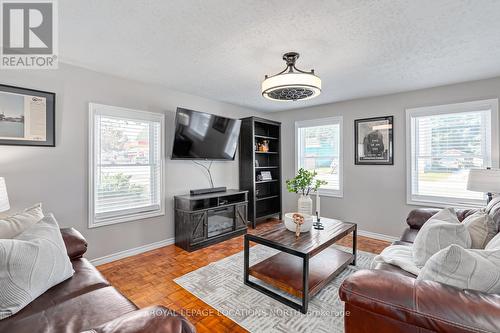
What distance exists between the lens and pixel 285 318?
1853 mm

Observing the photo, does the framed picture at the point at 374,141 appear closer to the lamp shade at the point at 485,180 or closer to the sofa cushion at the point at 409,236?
the lamp shade at the point at 485,180

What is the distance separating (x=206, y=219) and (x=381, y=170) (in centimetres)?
291

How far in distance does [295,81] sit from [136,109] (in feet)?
7.28

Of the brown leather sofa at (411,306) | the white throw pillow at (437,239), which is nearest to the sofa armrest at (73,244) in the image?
the brown leather sofa at (411,306)

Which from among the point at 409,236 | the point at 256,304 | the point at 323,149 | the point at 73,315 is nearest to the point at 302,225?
the point at 256,304

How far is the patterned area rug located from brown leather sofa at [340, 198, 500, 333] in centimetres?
75

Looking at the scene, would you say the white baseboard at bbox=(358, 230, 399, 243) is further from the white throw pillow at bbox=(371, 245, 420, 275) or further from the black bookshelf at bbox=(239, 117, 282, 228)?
the white throw pillow at bbox=(371, 245, 420, 275)

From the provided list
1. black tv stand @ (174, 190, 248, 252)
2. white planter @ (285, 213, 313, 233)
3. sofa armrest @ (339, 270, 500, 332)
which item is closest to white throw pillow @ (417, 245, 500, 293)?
sofa armrest @ (339, 270, 500, 332)

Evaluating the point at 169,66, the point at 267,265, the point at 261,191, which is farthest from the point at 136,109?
the point at 261,191

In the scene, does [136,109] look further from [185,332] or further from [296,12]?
[185,332]

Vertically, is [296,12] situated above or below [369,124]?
above

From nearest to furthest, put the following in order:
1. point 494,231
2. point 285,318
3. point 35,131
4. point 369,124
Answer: point 494,231
point 285,318
point 35,131
point 369,124

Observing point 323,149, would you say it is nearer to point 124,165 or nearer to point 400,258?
point 400,258

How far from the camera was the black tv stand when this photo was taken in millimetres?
3291
